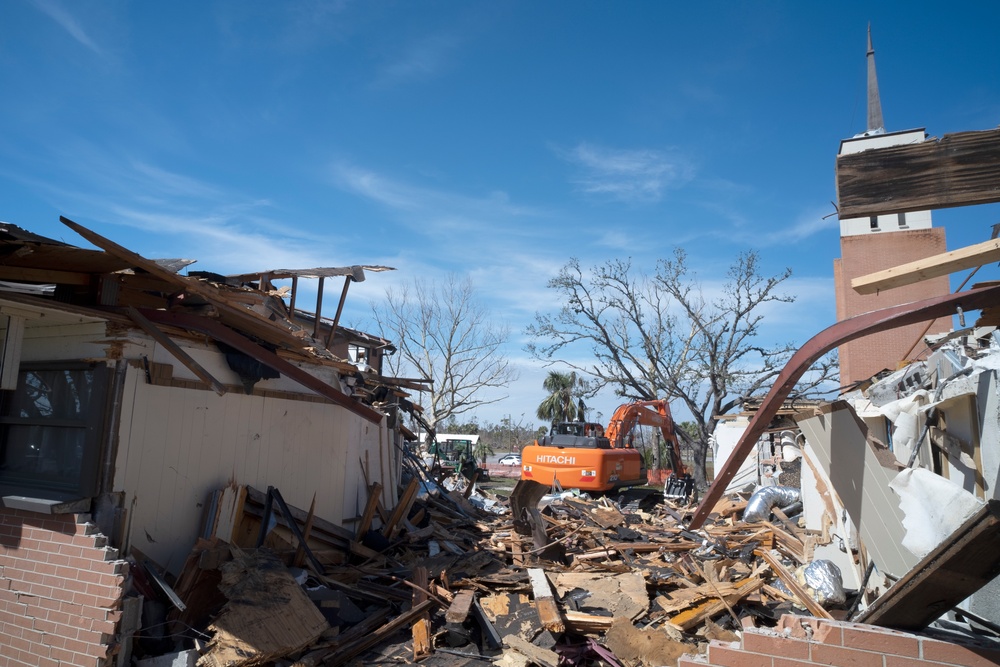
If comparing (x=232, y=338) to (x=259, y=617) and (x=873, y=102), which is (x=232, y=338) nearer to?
(x=259, y=617)

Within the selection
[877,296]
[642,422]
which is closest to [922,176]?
[642,422]

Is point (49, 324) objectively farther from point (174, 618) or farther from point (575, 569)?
point (575, 569)

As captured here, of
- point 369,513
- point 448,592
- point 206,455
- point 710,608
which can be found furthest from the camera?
point 369,513

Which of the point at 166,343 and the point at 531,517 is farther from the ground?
the point at 166,343

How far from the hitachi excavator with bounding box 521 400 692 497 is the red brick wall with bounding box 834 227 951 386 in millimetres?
5693

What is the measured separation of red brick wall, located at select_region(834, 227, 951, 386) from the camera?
58.7ft

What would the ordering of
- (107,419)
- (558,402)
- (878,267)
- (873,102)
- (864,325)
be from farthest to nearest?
1. (558,402)
2. (873,102)
3. (878,267)
4. (107,419)
5. (864,325)

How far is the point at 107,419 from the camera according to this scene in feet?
20.0

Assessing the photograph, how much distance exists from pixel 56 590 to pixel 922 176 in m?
7.08

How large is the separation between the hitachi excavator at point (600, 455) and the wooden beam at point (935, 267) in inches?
537

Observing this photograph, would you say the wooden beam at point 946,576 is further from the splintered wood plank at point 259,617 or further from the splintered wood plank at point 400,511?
the splintered wood plank at point 400,511

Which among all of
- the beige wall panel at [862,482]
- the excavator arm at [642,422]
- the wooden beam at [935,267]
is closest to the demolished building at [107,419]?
the wooden beam at [935,267]

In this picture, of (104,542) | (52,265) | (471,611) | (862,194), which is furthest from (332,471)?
(862,194)

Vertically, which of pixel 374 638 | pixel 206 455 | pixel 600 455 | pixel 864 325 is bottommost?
pixel 374 638
